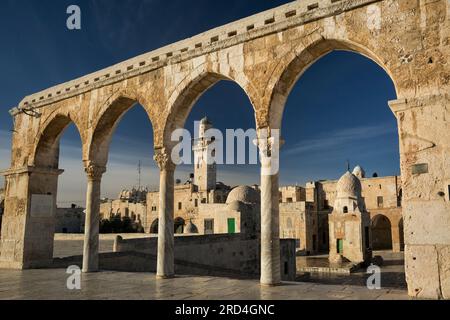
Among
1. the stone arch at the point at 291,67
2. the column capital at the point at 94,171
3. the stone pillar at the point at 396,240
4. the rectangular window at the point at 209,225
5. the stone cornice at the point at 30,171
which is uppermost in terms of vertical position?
the stone arch at the point at 291,67

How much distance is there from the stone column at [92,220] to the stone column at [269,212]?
16.8 feet

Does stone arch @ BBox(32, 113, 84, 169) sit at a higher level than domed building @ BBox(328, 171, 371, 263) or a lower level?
higher

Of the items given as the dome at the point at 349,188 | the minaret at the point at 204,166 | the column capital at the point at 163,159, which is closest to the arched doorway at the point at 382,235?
the dome at the point at 349,188

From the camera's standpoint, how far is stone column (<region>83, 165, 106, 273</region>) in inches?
401

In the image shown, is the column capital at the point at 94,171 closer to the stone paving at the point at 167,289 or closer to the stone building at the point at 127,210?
the stone paving at the point at 167,289

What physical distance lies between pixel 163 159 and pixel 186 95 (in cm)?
161

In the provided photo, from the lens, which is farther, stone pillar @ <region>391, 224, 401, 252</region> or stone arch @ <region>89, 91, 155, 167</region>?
stone pillar @ <region>391, 224, 401, 252</region>

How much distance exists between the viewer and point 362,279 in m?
21.3

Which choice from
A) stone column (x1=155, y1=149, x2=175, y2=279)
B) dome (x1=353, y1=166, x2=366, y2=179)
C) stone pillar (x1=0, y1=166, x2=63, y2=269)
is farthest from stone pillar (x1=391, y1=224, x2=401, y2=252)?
stone pillar (x1=0, y1=166, x2=63, y2=269)

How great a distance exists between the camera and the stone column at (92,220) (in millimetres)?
10188

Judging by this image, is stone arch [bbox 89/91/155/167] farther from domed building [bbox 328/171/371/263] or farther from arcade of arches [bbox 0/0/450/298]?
domed building [bbox 328/171/371/263]

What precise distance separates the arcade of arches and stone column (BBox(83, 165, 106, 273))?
28 mm
